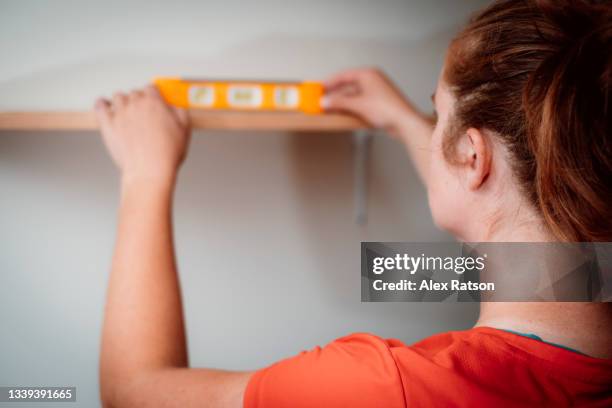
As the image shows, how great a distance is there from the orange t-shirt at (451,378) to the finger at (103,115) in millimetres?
386

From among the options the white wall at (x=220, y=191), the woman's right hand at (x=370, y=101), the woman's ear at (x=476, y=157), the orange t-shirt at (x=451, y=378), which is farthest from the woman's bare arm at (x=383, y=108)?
the orange t-shirt at (x=451, y=378)

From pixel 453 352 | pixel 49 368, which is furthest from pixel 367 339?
pixel 49 368

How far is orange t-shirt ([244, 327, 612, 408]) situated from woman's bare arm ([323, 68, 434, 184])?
39 cm

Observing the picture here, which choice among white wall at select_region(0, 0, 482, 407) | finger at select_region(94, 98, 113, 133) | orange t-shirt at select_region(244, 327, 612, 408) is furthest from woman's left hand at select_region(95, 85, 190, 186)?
orange t-shirt at select_region(244, 327, 612, 408)

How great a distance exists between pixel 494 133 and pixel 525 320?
18cm

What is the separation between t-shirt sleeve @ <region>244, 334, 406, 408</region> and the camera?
0.42 meters

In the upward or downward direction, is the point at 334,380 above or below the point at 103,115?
Result: below

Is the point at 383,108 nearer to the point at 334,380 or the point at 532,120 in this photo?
the point at 532,120

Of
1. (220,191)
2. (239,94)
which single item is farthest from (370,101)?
(220,191)

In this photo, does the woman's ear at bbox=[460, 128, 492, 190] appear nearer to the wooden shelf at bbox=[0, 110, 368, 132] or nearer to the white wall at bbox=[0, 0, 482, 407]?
the wooden shelf at bbox=[0, 110, 368, 132]

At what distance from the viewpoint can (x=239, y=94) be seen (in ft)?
2.39

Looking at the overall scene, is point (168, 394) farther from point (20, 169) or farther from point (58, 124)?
point (20, 169)

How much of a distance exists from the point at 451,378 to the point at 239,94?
0.48 metres

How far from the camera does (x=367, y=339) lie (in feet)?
1.53
